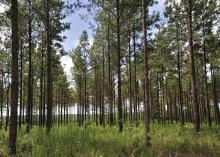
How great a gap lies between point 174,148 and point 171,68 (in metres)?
23.6

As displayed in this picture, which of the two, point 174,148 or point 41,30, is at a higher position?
point 41,30

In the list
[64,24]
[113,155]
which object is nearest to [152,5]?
[64,24]

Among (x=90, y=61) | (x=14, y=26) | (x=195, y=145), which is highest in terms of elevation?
(x=90, y=61)

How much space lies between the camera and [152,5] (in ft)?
75.5

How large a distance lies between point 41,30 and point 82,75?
Result: 1863 cm

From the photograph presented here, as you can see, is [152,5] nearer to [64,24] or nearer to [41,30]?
[64,24]

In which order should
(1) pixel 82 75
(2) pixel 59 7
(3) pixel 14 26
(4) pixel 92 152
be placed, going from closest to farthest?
(4) pixel 92 152 → (3) pixel 14 26 → (2) pixel 59 7 → (1) pixel 82 75

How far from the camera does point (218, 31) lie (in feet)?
90.0

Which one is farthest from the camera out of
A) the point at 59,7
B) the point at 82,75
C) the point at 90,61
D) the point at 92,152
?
the point at 82,75

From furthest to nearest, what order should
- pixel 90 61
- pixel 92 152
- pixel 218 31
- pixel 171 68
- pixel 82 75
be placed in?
pixel 82 75, pixel 90 61, pixel 171 68, pixel 218 31, pixel 92 152

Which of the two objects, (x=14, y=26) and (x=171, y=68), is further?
(x=171, y=68)

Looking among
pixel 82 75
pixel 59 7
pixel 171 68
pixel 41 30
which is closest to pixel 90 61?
pixel 82 75

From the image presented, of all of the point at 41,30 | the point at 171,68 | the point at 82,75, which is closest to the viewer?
the point at 41,30

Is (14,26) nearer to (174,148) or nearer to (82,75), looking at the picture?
(174,148)
